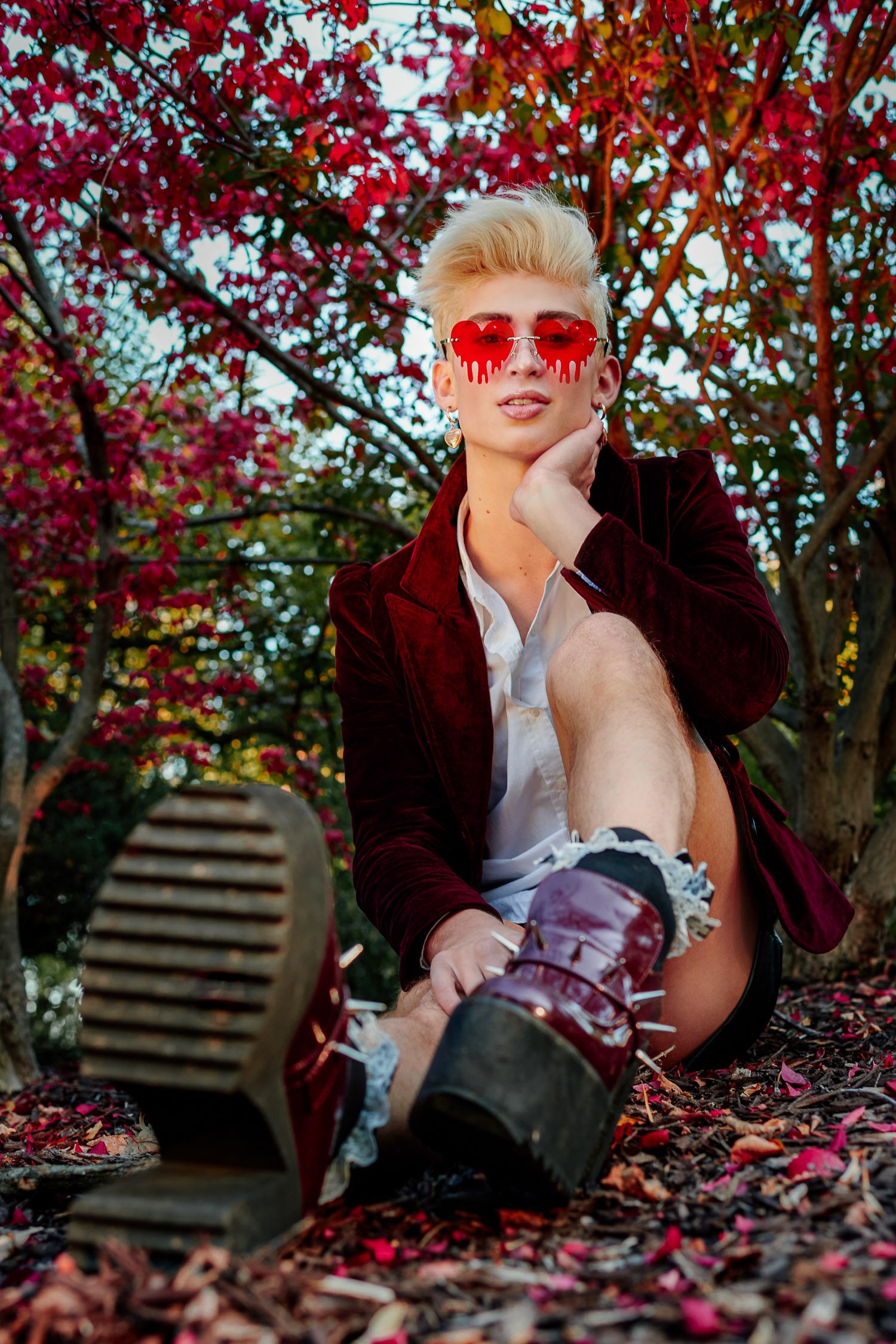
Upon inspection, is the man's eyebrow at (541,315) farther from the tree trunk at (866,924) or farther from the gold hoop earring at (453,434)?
the tree trunk at (866,924)

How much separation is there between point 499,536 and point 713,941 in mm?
995

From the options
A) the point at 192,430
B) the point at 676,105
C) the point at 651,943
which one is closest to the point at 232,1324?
the point at 651,943

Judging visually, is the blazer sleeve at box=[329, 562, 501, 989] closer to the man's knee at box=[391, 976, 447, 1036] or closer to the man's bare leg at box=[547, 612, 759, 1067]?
the man's knee at box=[391, 976, 447, 1036]

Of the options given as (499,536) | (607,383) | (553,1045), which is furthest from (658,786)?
(607,383)

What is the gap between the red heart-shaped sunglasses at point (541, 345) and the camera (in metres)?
2.34

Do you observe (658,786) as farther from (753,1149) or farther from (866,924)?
(866,924)

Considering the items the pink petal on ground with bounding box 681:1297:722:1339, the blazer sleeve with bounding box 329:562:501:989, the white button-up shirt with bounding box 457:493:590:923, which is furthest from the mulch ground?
the white button-up shirt with bounding box 457:493:590:923

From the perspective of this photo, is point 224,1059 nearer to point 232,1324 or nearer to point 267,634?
point 232,1324

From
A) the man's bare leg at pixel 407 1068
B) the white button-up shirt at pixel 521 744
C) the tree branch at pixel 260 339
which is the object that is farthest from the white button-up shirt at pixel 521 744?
the tree branch at pixel 260 339

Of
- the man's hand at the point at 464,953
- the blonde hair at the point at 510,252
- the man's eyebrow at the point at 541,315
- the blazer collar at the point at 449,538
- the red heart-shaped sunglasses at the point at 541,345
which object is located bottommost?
the man's hand at the point at 464,953

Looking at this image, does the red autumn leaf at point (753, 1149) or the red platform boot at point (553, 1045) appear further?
the red autumn leaf at point (753, 1149)

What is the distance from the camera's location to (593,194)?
157 inches

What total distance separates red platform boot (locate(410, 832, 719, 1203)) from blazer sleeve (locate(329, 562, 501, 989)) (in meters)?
0.67

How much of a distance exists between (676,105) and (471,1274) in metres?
4.15
